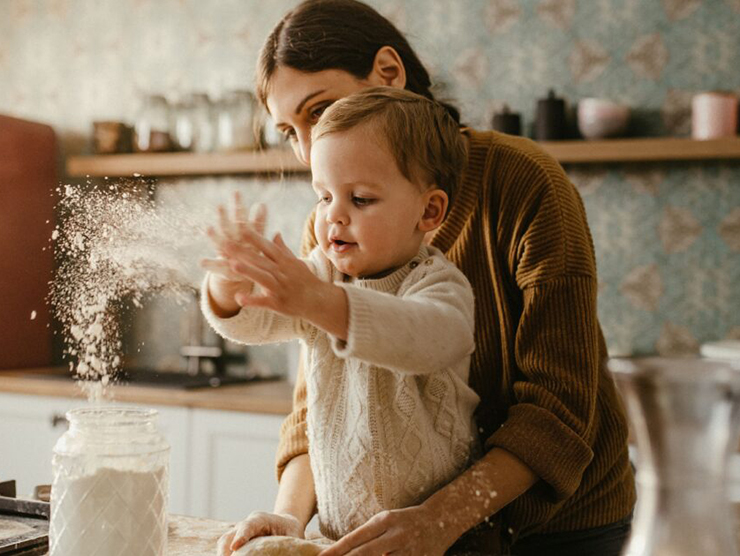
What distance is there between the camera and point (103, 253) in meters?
0.97

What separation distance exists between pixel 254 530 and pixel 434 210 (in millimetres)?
447

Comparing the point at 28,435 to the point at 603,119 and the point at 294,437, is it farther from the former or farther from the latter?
the point at 603,119

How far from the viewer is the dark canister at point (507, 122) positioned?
9.39 ft

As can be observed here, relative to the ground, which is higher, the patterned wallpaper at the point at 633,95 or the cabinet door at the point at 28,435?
the patterned wallpaper at the point at 633,95

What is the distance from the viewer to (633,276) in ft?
9.30

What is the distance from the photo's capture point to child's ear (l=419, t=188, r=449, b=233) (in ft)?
3.47

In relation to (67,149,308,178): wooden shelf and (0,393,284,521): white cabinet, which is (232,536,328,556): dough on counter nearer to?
(0,393,284,521): white cabinet

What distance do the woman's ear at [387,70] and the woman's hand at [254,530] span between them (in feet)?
2.17

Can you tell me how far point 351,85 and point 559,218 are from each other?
1.20 feet

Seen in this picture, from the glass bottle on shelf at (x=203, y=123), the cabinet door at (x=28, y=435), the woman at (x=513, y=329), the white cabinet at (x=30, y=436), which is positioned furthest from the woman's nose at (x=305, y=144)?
the glass bottle on shelf at (x=203, y=123)

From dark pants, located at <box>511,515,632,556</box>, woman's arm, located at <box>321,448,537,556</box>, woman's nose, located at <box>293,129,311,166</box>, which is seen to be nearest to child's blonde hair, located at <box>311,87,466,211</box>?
woman's nose, located at <box>293,129,311,166</box>

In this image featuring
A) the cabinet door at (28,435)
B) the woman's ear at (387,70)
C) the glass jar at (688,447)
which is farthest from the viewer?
the cabinet door at (28,435)

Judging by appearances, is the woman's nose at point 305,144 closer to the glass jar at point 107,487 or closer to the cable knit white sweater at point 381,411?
the cable knit white sweater at point 381,411

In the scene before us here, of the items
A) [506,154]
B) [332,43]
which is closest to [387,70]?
[332,43]
